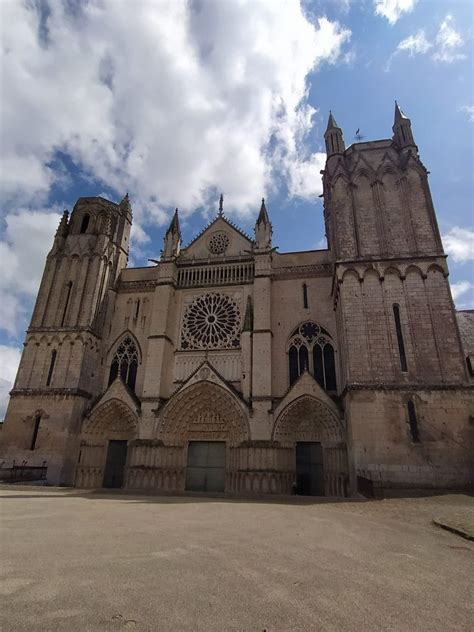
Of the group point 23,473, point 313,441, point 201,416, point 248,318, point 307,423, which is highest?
point 248,318

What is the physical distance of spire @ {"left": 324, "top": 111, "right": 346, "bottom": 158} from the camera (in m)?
22.7

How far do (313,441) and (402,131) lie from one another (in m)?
18.5

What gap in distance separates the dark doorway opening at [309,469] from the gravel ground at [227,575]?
10.2 m

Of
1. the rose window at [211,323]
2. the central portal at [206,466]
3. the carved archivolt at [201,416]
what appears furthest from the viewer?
the rose window at [211,323]

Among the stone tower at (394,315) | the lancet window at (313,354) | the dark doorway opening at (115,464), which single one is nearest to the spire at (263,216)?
the stone tower at (394,315)

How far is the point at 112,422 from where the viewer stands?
20406mm

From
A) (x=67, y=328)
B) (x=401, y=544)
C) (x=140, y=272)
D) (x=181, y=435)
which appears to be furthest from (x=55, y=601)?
(x=140, y=272)

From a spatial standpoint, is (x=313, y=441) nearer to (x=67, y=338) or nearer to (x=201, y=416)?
(x=201, y=416)

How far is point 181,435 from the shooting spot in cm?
1950

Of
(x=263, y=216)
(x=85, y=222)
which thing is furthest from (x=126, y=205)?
(x=263, y=216)

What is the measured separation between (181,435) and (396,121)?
22.3m

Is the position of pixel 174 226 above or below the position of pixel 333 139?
Answer: below

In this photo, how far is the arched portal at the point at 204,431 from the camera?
18.7m

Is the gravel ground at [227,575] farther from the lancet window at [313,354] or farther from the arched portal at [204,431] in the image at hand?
the lancet window at [313,354]
